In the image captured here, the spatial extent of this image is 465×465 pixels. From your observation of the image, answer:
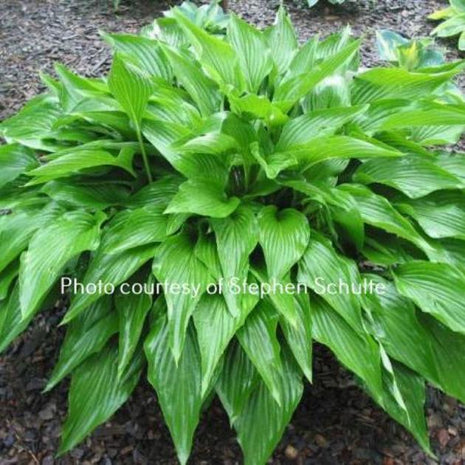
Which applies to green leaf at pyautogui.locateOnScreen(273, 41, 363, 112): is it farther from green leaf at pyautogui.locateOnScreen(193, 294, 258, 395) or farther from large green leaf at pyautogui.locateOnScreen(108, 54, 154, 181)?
green leaf at pyautogui.locateOnScreen(193, 294, 258, 395)

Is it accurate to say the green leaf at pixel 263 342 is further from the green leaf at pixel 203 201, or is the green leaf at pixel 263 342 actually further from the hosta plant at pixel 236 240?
the green leaf at pixel 203 201

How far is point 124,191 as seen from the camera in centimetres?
229

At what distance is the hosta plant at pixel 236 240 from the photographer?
185 cm

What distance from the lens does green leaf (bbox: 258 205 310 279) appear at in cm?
185

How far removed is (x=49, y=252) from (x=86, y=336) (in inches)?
12.7

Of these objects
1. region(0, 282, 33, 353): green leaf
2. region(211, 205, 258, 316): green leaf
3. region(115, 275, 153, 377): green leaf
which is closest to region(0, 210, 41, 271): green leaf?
region(0, 282, 33, 353): green leaf

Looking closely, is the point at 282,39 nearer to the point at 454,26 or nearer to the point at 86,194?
the point at 86,194

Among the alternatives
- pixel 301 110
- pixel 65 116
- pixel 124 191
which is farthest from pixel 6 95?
pixel 301 110

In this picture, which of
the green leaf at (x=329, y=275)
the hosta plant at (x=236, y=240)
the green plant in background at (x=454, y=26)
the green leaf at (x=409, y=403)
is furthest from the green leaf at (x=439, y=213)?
the green plant in background at (x=454, y=26)

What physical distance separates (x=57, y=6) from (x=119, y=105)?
121 inches

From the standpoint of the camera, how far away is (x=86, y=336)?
2033 mm

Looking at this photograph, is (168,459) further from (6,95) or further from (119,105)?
(6,95)

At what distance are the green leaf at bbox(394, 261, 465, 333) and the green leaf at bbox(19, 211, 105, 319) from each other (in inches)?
40.6

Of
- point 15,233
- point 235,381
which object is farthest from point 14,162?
point 235,381
